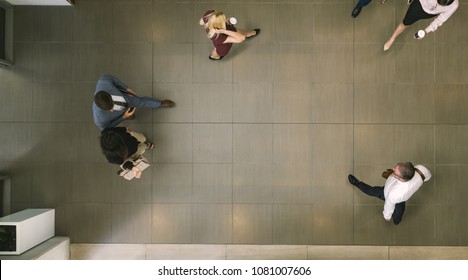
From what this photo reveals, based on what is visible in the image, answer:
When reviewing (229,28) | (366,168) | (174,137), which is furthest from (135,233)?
(366,168)

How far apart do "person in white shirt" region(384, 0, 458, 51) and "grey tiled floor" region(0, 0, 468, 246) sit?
328mm

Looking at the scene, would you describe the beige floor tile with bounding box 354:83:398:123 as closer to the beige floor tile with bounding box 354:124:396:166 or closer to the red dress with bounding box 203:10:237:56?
the beige floor tile with bounding box 354:124:396:166

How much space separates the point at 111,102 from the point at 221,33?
1620 millimetres

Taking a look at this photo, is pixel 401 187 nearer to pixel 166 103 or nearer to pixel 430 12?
pixel 430 12

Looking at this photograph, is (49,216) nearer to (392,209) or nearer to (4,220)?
(4,220)

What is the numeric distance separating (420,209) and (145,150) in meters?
4.17

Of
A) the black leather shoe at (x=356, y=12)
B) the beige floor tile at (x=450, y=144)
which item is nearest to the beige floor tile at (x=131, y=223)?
the black leather shoe at (x=356, y=12)

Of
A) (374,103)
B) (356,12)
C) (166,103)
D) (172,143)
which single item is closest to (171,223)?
(172,143)

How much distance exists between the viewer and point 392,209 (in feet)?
13.7

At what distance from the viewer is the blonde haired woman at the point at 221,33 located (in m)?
3.72

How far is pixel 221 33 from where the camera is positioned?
3916mm

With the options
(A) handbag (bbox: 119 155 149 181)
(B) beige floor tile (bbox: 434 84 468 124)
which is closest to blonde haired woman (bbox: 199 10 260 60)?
(A) handbag (bbox: 119 155 149 181)

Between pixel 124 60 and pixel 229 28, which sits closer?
pixel 229 28

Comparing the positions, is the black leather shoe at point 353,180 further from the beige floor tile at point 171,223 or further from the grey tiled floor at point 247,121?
the beige floor tile at point 171,223
